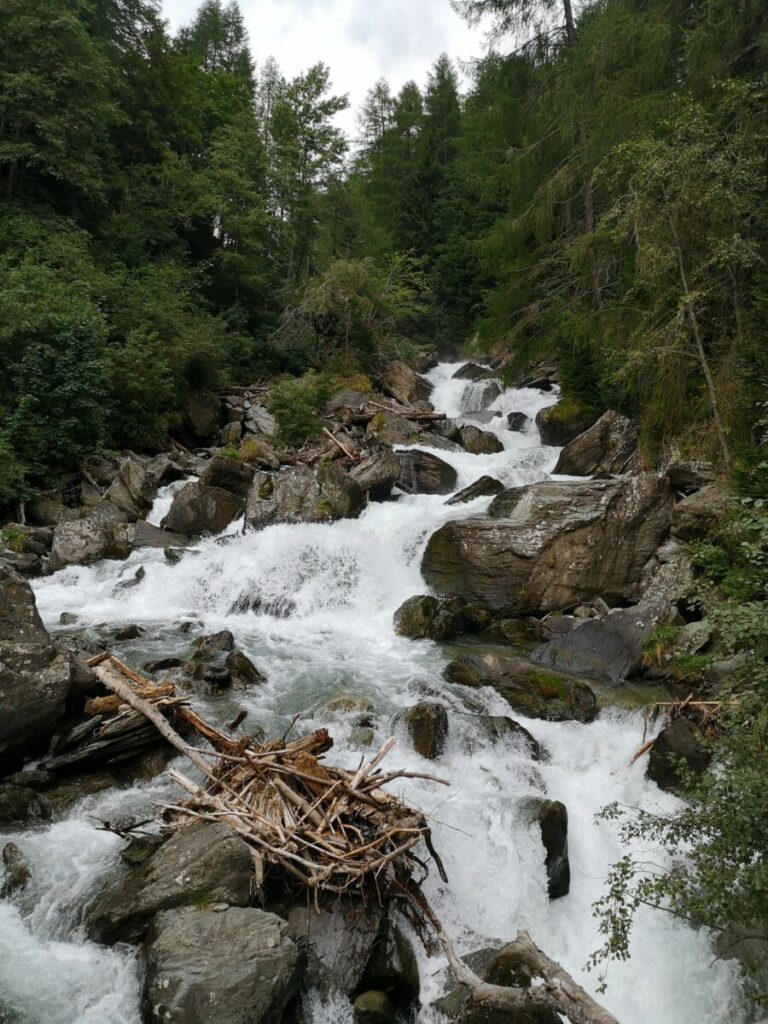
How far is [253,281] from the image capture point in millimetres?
24984

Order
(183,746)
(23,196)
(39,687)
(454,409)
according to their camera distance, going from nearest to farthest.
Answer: (183,746) < (39,687) < (23,196) < (454,409)

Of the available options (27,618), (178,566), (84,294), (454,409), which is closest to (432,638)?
(178,566)

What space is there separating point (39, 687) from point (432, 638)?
6178 mm

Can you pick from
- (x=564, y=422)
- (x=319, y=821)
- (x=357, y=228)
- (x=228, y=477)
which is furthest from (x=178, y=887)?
(x=357, y=228)

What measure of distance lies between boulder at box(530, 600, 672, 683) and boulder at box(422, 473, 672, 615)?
1.20 metres

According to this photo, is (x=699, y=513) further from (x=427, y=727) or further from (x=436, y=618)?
(x=427, y=727)

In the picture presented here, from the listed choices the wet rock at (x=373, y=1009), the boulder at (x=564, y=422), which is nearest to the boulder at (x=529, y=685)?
the wet rock at (x=373, y=1009)

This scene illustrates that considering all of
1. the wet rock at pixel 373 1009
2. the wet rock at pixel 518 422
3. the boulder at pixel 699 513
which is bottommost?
the wet rock at pixel 373 1009

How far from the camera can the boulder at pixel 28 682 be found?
5906 mm

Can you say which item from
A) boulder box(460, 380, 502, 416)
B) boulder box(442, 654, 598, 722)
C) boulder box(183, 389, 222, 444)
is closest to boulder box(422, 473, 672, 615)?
boulder box(442, 654, 598, 722)

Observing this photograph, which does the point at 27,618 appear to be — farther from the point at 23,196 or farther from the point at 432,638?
the point at 23,196

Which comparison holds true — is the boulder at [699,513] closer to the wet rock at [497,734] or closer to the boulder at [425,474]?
the wet rock at [497,734]

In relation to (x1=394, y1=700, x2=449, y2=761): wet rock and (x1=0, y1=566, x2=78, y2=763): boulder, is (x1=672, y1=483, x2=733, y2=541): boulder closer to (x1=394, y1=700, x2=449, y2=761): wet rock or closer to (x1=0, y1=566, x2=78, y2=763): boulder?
(x1=394, y1=700, x2=449, y2=761): wet rock

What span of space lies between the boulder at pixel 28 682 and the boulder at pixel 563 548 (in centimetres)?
702
